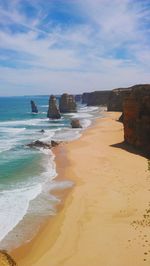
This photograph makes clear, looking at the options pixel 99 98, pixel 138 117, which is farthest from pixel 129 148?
pixel 99 98

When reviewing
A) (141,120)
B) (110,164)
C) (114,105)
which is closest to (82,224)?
(110,164)

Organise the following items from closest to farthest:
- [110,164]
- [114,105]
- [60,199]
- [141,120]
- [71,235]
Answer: [71,235] → [60,199] → [110,164] → [141,120] → [114,105]

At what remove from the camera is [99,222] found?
22406 mm

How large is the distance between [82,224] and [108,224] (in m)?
1.63

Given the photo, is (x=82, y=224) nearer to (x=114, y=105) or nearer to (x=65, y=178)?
(x=65, y=178)

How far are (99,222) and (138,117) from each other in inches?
901

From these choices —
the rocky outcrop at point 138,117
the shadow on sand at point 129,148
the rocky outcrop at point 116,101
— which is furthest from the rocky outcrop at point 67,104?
the rocky outcrop at point 138,117

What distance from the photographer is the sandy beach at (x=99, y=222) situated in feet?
59.7

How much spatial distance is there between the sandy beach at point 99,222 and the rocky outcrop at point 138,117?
198 inches

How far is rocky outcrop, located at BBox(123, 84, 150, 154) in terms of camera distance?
4191 centimetres

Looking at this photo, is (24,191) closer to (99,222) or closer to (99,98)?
(99,222)

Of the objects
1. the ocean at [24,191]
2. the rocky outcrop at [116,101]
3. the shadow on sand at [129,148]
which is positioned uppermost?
the rocky outcrop at [116,101]

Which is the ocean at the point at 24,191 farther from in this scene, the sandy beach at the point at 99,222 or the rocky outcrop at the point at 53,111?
the rocky outcrop at the point at 53,111

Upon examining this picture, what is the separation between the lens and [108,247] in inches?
749
